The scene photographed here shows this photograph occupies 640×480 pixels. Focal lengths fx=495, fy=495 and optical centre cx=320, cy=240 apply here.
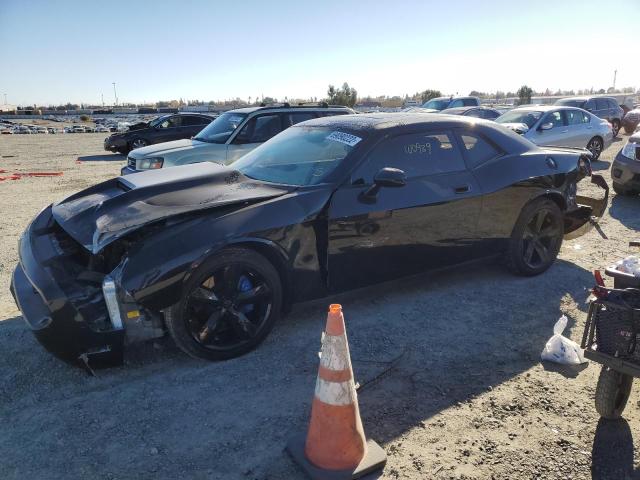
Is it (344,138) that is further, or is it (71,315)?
(344,138)

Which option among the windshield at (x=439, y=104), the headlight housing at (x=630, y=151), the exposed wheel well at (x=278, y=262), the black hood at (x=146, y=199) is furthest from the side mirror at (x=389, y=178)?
the windshield at (x=439, y=104)

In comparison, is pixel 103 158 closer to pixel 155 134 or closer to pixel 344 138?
pixel 155 134

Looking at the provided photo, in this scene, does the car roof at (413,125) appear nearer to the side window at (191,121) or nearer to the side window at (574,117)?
the side window at (574,117)

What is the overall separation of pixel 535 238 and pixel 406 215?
5.76ft

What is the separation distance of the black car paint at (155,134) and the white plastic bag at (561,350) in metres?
13.9

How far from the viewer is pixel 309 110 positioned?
343 inches

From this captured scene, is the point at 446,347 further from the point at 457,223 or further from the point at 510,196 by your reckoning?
the point at 510,196

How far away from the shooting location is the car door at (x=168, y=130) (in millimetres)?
16000

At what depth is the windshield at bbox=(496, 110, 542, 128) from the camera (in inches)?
469

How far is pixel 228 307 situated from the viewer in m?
3.33

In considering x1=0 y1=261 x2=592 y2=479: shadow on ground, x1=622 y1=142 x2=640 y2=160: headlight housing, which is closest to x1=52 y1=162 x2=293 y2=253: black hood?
x1=0 y1=261 x2=592 y2=479: shadow on ground

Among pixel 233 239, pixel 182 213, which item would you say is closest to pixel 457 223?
pixel 233 239

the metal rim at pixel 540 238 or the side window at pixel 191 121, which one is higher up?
the side window at pixel 191 121

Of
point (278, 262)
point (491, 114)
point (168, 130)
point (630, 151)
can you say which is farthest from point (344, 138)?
point (491, 114)
